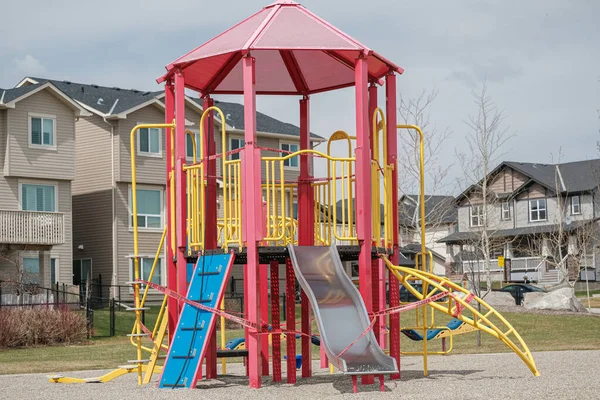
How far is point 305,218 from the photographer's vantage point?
1513 cm

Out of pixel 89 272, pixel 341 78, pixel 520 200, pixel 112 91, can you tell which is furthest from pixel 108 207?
pixel 520 200

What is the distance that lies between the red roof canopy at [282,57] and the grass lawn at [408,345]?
767cm

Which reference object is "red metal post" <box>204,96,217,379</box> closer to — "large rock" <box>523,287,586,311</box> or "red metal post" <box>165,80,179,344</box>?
"red metal post" <box>165,80,179,344</box>

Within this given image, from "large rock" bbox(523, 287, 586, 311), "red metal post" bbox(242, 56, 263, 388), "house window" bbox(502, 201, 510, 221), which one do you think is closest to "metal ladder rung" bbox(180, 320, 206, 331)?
"red metal post" bbox(242, 56, 263, 388)

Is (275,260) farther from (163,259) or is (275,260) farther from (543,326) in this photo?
(163,259)

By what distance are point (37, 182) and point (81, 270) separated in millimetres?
5506

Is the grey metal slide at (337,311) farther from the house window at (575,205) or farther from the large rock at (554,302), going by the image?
the house window at (575,205)

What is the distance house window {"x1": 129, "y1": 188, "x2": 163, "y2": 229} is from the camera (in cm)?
4322

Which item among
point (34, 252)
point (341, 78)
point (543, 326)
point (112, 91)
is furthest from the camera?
point (112, 91)

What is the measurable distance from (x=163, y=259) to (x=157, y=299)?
6.06 feet

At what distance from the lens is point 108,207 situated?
4306 cm

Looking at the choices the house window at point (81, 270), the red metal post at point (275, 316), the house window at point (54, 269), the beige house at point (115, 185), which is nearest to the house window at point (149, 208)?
the beige house at point (115, 185)

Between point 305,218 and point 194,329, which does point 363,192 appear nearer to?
point 305,218

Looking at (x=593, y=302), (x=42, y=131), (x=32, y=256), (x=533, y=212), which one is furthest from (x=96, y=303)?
(x=533, y=212)
